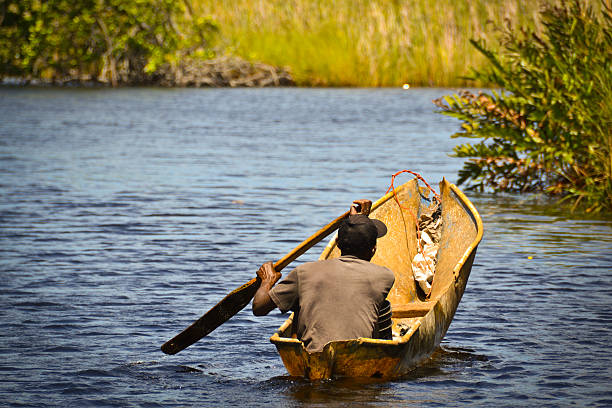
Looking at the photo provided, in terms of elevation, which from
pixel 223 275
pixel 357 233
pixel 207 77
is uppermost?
pixel 357 233

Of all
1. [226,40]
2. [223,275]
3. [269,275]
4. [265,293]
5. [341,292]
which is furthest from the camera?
[226,40]

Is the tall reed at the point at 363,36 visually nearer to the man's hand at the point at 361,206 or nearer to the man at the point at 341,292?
the man's hand at the point at 361,206

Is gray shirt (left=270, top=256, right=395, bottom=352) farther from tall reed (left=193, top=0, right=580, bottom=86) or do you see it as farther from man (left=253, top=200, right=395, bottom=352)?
tall reed (left=193, top=0, right=580, bottom=86)

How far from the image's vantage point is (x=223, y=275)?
1262cm

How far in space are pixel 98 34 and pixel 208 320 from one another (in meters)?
45.7

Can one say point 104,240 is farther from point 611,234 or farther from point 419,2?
point 419,2

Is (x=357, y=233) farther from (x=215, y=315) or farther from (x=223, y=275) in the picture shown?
(x=223, y=275)

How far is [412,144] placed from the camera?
92.8 ft

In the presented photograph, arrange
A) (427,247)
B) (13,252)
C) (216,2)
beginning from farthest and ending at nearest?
(216,2) < (13,252) < (427,247)

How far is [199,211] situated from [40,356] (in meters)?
8.84

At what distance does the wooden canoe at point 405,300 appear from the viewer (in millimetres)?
7656

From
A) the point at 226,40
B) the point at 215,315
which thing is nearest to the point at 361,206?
the point at 215,315

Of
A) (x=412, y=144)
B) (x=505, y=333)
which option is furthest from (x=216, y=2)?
(x=505, y=333)

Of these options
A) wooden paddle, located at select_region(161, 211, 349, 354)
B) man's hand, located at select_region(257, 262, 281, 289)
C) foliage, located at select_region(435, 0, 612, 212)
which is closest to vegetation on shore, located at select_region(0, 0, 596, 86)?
foliage, located at select_region(435, 0, 612, 212)
